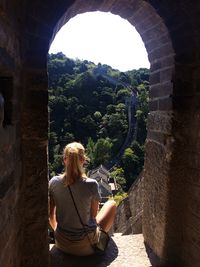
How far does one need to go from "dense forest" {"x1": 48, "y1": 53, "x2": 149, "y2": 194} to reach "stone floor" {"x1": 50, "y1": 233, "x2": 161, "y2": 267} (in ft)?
100

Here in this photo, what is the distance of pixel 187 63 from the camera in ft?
10.8

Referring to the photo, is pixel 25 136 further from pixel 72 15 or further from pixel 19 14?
pixel 72 15

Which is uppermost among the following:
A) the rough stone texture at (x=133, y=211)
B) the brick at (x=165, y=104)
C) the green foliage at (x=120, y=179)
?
the brick at (x=165, y=104)

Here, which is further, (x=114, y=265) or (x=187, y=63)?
(x=114, y=265)

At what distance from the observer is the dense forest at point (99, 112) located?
39844 millimetres

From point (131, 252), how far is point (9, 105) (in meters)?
2.25

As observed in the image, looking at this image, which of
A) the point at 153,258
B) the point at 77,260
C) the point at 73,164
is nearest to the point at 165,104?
the point at 73,164

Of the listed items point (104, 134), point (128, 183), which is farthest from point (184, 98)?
→ point (104, 134)


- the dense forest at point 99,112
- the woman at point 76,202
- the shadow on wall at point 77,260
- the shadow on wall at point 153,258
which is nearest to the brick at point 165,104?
the woman at point 76,202

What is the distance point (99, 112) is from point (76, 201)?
43929 mm

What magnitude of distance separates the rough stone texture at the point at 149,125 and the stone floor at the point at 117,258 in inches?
5.8

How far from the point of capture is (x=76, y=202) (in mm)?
3465

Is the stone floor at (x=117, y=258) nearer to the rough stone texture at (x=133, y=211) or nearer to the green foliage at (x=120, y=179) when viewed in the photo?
the rough stone texture at (x=133, y=211)

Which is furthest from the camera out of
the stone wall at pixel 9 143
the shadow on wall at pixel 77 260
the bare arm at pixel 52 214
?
the bare arm at pixel 52 214
